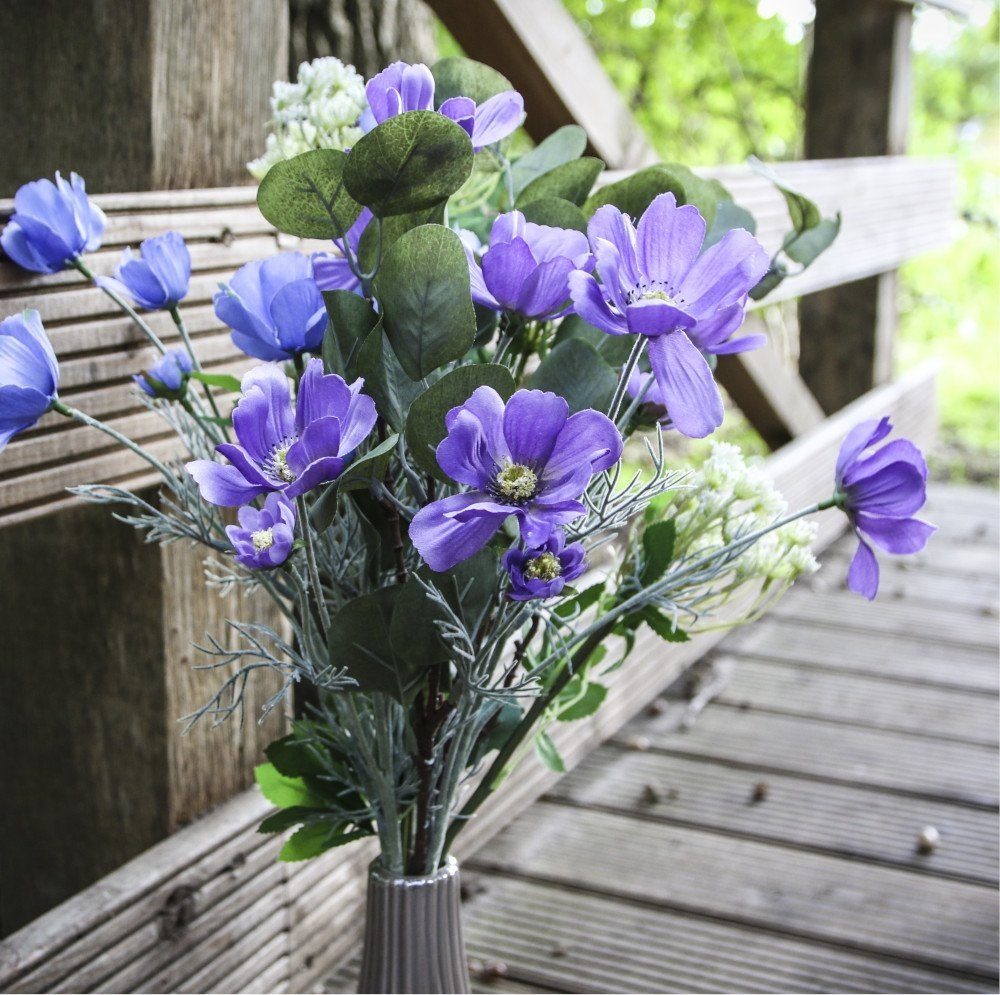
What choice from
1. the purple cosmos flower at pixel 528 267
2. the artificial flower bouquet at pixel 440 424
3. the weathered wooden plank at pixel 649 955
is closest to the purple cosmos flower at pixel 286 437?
the artificial flower bouquet at pixel 440 424

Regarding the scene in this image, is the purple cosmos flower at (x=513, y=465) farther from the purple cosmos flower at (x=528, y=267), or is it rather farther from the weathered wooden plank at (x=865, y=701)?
the weathered wooden plank at (x=865, y=701)

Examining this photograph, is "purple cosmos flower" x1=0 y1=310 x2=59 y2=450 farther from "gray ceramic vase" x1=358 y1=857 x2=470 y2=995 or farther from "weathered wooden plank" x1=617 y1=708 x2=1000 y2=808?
"weathered wooden plank" x1=617 y1=708 x2=1000 y2=808

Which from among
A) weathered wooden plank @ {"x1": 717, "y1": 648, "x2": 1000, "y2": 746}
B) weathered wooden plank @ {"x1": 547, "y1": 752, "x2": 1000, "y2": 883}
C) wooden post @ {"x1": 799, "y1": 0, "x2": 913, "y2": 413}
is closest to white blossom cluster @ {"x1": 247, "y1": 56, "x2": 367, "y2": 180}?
weathered wooden plank @ {"x1": 547, "y1": 752, "x2": 1000, "y2": 883}

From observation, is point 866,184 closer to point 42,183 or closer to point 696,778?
point 696,778

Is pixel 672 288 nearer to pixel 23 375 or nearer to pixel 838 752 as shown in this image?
pixel 23 375

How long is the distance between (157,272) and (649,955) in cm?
95

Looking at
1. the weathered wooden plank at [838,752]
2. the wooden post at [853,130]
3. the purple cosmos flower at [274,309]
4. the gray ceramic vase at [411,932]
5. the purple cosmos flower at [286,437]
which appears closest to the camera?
the purple cosmos flower at [286,437]

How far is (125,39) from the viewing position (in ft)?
3.36

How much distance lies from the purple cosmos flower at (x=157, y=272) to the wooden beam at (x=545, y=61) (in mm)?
874

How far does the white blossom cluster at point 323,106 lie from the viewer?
76cm

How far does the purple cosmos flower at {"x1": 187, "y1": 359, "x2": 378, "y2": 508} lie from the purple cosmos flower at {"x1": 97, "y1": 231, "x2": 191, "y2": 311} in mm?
183

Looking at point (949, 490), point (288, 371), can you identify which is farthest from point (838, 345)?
point (288, 371)

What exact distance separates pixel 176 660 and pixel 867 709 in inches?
51.4

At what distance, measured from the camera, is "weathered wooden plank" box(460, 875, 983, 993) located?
1.32 m
